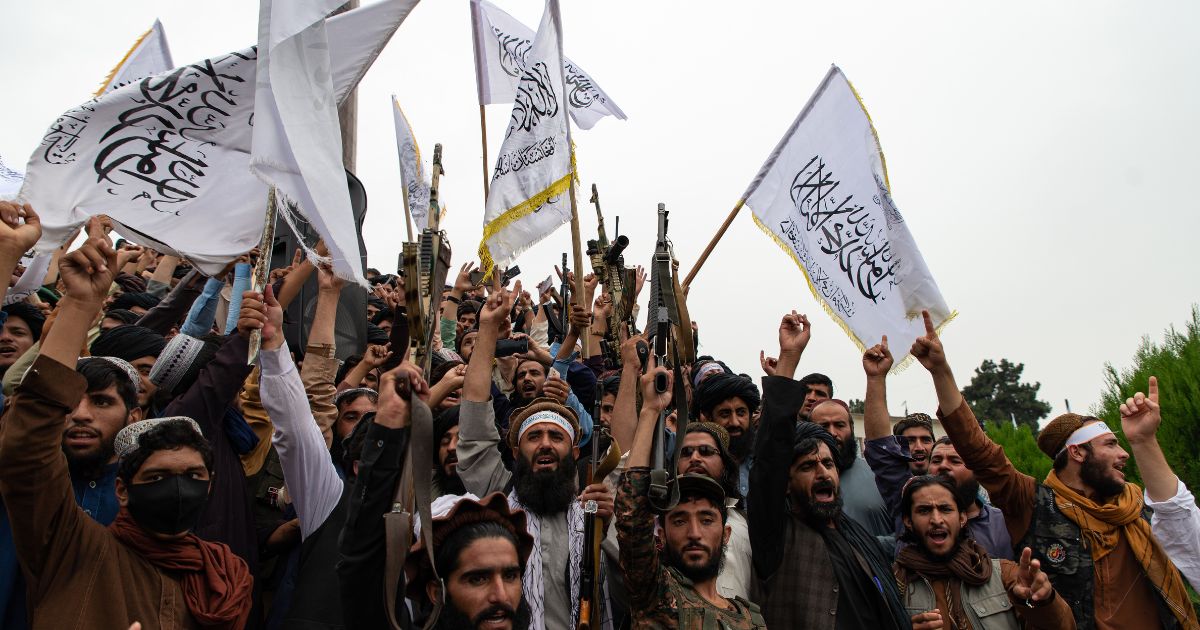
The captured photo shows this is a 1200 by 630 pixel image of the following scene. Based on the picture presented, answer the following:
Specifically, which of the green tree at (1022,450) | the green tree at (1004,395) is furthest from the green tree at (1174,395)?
the green tree at (1004,395)

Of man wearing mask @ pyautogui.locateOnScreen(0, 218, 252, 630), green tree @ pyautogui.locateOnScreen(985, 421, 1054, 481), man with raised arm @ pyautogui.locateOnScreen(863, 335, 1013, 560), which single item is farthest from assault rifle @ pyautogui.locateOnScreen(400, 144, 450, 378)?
green tree @ pyautogui.locateOnScreen(985, 421, 1054, 481)

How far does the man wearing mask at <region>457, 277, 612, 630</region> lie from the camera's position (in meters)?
3.43

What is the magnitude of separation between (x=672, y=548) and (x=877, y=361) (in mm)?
2001

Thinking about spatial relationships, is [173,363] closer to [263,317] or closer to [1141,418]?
[263,317]

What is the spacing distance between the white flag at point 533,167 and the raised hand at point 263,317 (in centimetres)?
170

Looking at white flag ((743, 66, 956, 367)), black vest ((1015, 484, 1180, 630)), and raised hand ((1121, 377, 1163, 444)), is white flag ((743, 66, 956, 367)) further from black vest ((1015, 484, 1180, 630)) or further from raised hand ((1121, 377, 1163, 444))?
black vest ((1015, 484, 1180, 630))

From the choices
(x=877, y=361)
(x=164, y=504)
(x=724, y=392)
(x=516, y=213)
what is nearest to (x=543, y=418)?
(x=724, y=392)

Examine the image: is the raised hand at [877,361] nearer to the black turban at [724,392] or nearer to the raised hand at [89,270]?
the black turban at [724,392]

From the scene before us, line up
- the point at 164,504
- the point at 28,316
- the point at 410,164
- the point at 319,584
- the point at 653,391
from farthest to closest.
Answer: the point at 410,164
the point at 28,316
the point at 319,584
the point at 653,391
the point at 164,504

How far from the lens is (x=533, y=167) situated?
18.2 ft

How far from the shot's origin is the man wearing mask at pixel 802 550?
143 inches

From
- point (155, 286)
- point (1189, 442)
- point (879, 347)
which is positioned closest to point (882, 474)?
point (879, 347)

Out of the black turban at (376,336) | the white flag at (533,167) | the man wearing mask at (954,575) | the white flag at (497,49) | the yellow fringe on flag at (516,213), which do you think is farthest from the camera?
the white flag at (497,49)

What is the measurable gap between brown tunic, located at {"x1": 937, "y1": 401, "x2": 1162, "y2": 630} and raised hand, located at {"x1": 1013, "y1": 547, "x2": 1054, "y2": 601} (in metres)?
0.51
